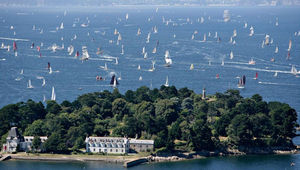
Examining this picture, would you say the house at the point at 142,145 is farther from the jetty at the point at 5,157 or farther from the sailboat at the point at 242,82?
the sailboat at the point at 242,82

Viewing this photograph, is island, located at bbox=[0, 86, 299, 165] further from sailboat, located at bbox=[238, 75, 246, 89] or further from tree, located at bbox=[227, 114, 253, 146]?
sailboat, located at bbox=[238, 75, 246, 89]

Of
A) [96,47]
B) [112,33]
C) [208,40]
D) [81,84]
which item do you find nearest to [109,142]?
[81,84]

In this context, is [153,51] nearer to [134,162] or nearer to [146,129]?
[146,129]

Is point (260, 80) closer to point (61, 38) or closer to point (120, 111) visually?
point (120, 111)

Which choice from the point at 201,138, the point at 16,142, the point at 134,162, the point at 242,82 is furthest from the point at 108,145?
the point at 242,82

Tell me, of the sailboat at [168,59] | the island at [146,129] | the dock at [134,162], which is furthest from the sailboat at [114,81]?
the dock at [134,162]

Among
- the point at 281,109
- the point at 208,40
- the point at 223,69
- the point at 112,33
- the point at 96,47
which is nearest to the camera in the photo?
the point at 281,109

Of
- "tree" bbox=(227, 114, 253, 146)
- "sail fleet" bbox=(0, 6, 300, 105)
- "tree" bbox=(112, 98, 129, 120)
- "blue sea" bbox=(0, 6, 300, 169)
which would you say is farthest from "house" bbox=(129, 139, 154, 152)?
"sail fleet" bbox=(0, 6, 300, 105)

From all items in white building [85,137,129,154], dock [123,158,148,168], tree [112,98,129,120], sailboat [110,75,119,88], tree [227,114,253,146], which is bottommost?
dock [123,158,148,168]
